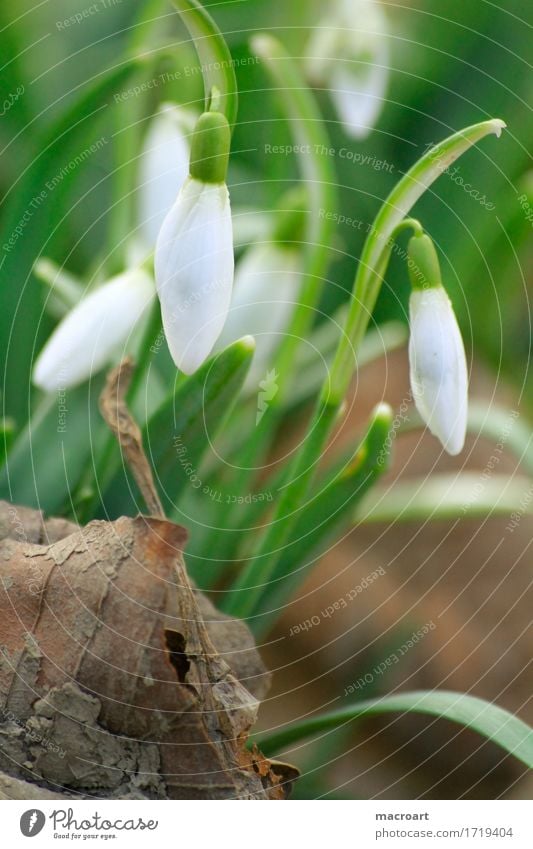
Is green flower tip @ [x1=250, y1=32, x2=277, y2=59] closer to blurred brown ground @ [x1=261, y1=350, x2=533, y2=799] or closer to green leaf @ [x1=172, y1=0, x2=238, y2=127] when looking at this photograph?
green leaf @ [x1=172, y1=0, x2=238, y2=127]

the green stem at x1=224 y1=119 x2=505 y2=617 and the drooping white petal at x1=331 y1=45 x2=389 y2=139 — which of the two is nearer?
the green stem at x1=224 y1=119 x2=505 y2=617

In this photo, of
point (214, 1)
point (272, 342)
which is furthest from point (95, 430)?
point (214, 1)

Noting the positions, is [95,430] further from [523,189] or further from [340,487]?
[523,189]
